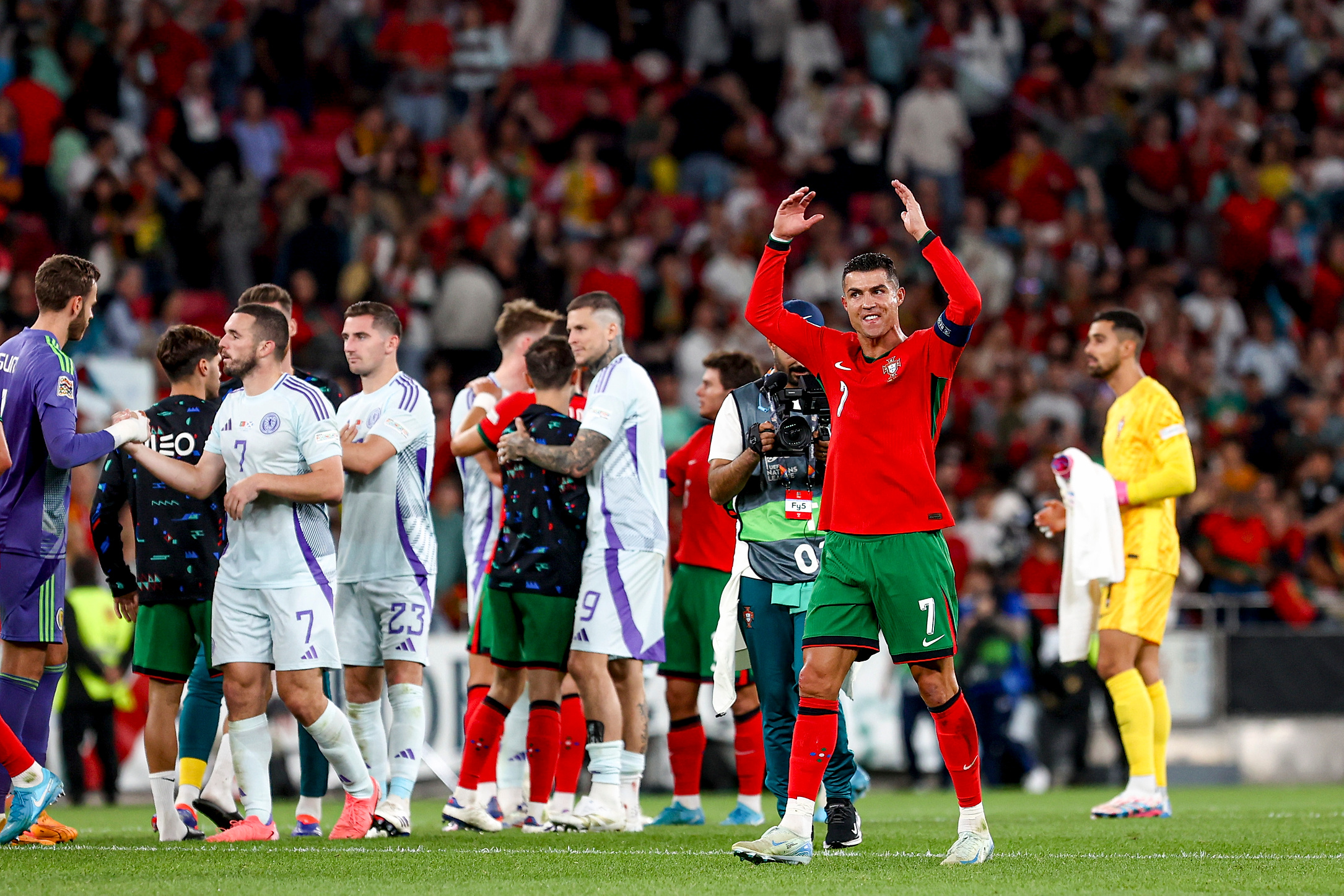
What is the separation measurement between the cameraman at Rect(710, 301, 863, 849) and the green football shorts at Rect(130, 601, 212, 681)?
2.67 meters

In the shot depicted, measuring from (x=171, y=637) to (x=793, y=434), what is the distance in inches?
130

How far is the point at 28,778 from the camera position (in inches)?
283

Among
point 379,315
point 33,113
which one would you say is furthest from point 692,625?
point 33,113

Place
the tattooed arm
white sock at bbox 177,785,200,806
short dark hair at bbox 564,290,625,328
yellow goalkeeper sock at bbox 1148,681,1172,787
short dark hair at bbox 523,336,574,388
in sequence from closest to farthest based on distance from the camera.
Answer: white sock at bbox 177,785,200,806 < the tattooed arm < short dark hair at bbox 523,336,574,388 < short dark hair at bbox 564,290,625,328 < yellow goalkeeper sock at bbox 1148,681,1172,787

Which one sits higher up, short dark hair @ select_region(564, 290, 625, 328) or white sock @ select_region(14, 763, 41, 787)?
short dark hair @ select_region(564, 290, 625, 328)

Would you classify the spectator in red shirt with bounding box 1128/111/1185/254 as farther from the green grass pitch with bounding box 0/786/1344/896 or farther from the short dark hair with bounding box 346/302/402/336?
the short dark hair with bounding box 346/302/402/336

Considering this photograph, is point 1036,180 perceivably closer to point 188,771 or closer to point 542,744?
point 542,744

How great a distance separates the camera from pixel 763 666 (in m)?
8.07

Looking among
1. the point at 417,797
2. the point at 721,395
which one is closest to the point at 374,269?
the point at 417,797

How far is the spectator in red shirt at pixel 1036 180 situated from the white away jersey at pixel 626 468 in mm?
13882

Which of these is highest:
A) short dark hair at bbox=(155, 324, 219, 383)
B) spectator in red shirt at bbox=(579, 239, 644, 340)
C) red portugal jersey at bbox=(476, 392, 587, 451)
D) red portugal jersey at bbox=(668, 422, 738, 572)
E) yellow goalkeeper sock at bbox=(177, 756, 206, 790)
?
spectator in red shirt at bbox=(579, 239, 644, 340)

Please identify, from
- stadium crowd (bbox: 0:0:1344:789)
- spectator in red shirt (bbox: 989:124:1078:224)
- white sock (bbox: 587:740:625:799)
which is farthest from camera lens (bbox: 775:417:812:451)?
spectator in red shirt (bbox: 989:124:1078:224)

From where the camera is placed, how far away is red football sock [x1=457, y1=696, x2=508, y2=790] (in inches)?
349

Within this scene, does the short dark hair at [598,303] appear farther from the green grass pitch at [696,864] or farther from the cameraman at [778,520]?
the green grass pitch at [696,864]
